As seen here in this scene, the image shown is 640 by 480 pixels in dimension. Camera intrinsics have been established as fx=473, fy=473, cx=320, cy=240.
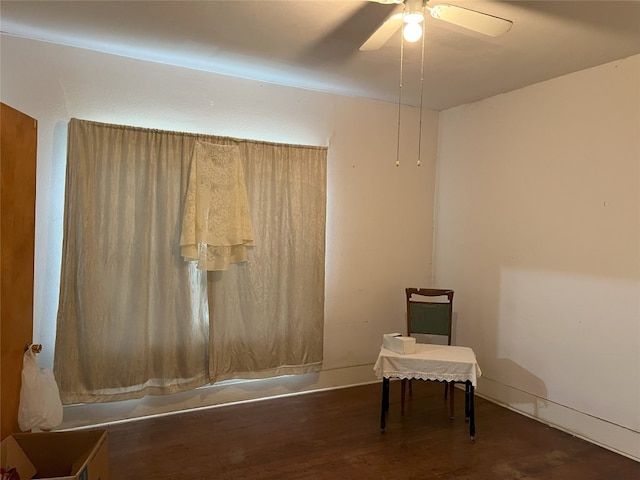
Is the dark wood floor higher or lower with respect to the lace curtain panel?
lower

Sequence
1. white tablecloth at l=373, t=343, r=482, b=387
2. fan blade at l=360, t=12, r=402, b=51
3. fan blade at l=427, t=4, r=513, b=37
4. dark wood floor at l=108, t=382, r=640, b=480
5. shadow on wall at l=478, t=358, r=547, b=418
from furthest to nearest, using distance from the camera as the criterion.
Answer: shadow on wall at l=478, t=358, r=547, b=418 < white tablecloth at l=373, t=343, r=482, b=387 < dark wood floor at l=108, t=382, r=640, b=480 < fan blade at l=360, t=12, r=402, b=51 < fan blade at l=427, t=4, r=513, b=37

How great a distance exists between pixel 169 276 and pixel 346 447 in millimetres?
1684

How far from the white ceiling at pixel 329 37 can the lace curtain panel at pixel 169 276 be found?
1.87 ft

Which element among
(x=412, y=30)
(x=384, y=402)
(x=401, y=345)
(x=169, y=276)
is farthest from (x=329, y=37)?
(x=384, y=402)

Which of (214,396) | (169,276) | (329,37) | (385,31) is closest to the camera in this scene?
(385,31)

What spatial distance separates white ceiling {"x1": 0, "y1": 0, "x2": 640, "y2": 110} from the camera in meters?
2.50

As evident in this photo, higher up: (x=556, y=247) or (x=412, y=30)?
(x=412, y=30)

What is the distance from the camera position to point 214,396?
3691 millimetres

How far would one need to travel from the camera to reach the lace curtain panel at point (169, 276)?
3117 mm

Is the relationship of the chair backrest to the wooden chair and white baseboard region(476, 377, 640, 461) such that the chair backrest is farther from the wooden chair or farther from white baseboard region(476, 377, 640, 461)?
white baseboard region(476, 377, 640, 461)

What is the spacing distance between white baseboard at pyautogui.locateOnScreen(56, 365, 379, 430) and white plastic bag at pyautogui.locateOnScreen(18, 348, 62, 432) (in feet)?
2.62

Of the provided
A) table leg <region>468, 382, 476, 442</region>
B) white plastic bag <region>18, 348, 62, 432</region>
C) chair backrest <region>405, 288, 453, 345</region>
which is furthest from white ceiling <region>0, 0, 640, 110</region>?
table leg <region>468, 382, 476, 442</region>

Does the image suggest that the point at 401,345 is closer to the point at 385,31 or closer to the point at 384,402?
the point at 384,402

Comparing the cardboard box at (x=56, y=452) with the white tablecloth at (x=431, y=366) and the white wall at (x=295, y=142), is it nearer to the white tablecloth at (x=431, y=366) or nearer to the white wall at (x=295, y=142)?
the white wall at (x=295, y=142)
